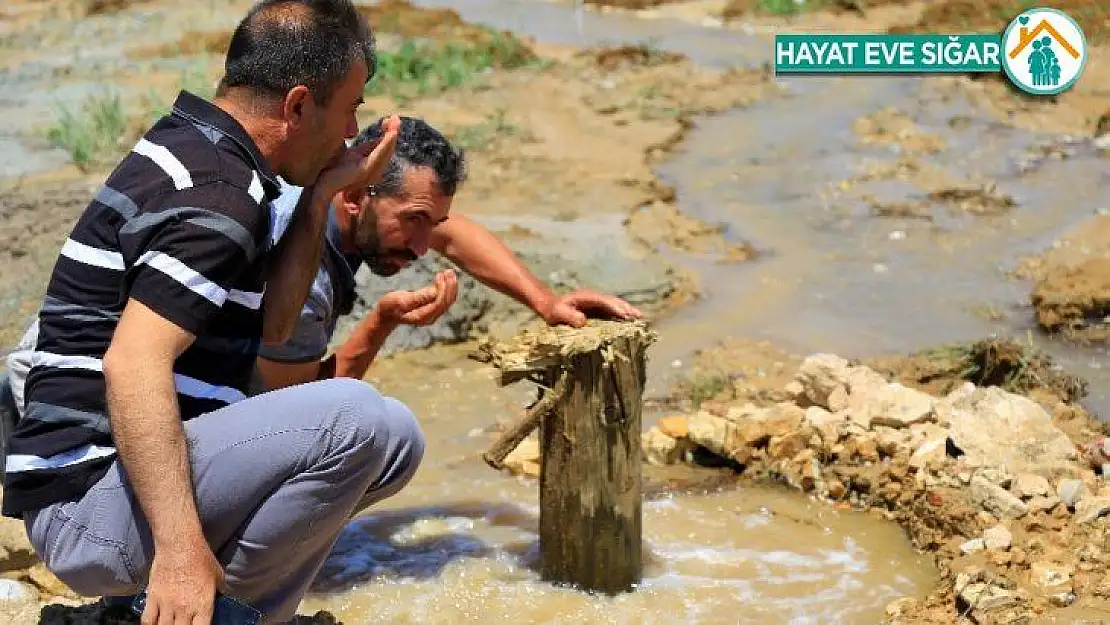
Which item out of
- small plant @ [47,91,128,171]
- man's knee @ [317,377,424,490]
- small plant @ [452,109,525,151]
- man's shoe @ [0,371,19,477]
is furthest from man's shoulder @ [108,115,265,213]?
small plant @ [452,109,525,151]

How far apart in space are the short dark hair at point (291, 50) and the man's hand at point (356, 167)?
154mm

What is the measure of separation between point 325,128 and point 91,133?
7.03m

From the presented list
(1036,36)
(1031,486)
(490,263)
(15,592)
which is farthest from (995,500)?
(1036,36)

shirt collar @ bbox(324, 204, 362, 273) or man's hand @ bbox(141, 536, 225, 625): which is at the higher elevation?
shirt collar @ bbox(324, 204, 362, 273)

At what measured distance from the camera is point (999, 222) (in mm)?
7766

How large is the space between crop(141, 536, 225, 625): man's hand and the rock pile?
2.24 meters

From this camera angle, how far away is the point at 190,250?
2270 mm

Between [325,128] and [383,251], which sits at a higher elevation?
[325,128]

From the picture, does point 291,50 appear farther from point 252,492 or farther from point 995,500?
point 995,500

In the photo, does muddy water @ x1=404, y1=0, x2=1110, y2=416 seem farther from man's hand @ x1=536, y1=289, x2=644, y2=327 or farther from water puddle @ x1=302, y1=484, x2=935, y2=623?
man's hand @ x1=536, y1=289, x2=644, y2=327

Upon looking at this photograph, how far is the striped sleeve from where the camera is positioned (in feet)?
7.39

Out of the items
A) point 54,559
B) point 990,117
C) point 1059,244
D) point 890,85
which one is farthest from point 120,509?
point 890,85

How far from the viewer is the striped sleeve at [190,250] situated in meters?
2.25

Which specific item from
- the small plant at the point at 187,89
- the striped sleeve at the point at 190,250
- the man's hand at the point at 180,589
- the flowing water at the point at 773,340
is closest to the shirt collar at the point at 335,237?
the flowing water at the point at 773,340
